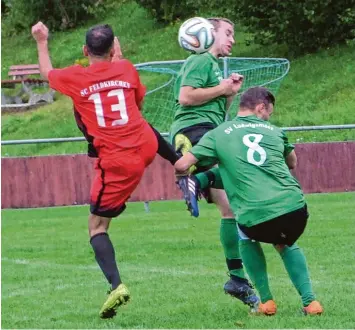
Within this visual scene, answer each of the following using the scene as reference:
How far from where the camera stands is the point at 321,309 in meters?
7.37

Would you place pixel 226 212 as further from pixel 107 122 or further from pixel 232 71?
pixel 232 71

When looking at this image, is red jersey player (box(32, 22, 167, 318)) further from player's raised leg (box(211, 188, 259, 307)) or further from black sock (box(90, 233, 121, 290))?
player's raised leg (box(211, 188, 259, 307))

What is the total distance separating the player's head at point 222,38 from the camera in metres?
8.71

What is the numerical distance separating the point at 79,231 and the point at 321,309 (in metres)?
7.95

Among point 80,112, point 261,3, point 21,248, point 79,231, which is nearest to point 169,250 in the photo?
point 21,248

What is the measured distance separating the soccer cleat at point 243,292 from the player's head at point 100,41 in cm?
180

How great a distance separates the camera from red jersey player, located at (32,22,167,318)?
7707mm

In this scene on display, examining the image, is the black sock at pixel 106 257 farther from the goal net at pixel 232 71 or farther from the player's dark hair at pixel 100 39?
Answer: the goal net at pixel 232 71

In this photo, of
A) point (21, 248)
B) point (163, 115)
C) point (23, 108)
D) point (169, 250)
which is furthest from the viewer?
point (23, 108)

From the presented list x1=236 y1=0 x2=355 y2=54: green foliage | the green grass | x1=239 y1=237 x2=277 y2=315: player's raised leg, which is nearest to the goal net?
the green grass

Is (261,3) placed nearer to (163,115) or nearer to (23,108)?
(23,108)

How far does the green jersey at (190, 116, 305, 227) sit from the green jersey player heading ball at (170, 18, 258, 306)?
51cm

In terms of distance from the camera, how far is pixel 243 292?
313 inches

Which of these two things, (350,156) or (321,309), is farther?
(350,156)
